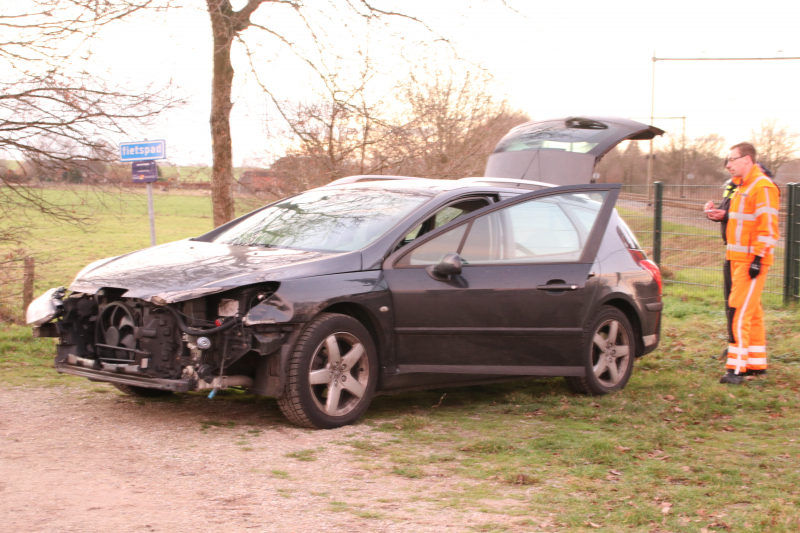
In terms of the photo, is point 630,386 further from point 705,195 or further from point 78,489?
point 705,195

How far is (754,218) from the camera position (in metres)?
7.32

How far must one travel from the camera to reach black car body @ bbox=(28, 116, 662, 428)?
4.98 meters

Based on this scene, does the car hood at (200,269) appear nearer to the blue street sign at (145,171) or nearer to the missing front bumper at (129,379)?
the missing front bumper at (129,379)

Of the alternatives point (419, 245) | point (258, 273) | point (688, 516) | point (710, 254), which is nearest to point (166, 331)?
point (258, 273)

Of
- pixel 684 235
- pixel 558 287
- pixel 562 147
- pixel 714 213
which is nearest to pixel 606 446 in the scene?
pixel 558 287

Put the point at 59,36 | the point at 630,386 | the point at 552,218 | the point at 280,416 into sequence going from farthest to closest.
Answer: the point at 59,36, the point at 630,386, the point at 552,218, the point at 280,416

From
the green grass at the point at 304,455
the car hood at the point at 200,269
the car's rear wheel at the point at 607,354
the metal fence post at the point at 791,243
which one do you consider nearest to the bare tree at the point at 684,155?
the metal fence post at the point at 791,243

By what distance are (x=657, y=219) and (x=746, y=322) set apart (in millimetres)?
7409

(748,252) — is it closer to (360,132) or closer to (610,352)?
(610,352)

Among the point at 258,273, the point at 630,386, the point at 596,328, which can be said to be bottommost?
the point at 630,386

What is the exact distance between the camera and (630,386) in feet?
23.4

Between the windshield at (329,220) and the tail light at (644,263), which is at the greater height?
the windshield at (329,220)

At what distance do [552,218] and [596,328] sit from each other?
95 centimetres

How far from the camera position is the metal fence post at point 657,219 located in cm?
1448
